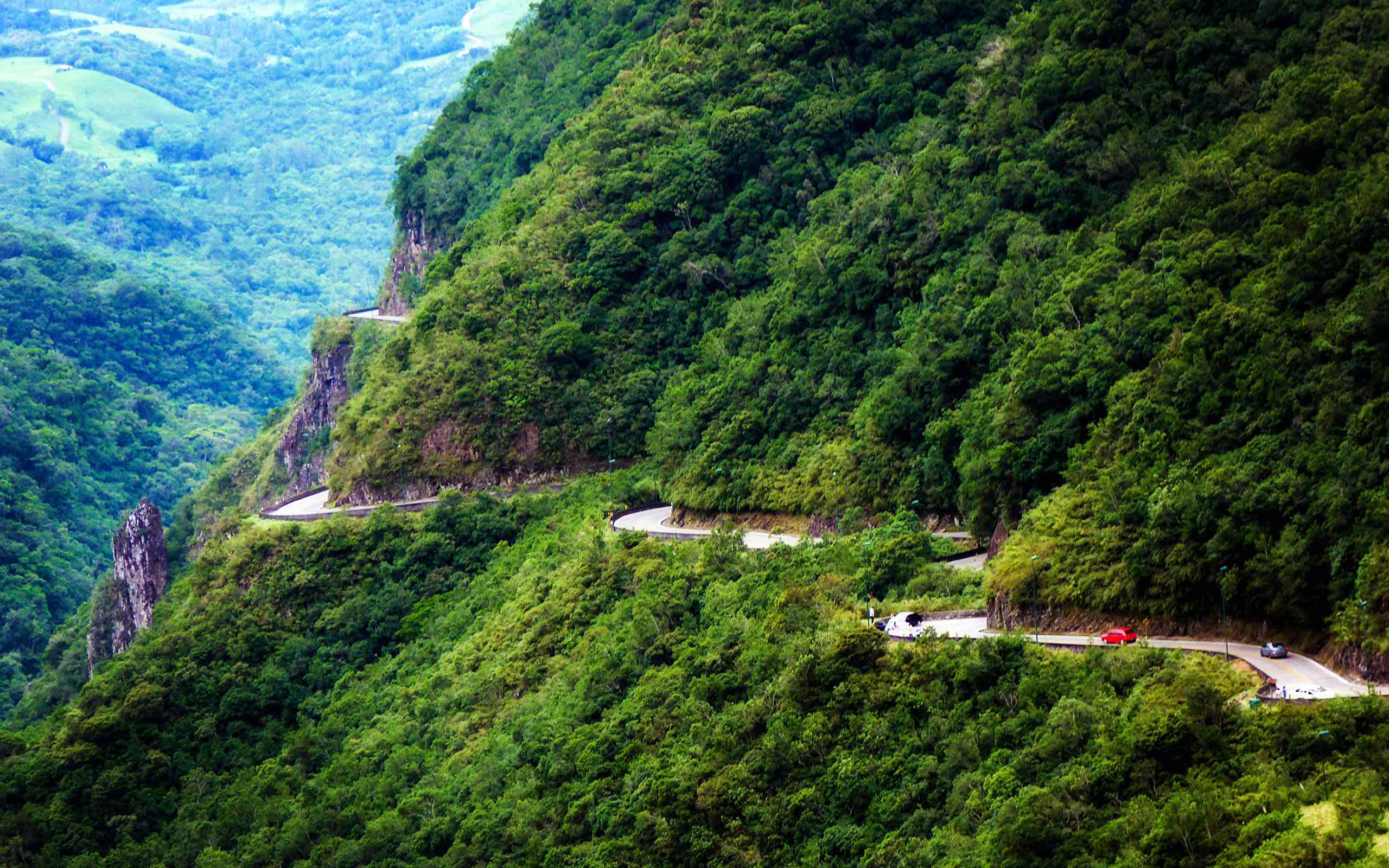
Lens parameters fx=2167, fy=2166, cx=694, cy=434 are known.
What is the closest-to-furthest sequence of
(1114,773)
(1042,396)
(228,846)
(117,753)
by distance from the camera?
(1114,773), (1042,396), (228,846), (117,753)

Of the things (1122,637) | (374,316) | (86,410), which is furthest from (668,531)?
(86,410)

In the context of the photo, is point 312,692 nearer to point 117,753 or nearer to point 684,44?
point 117,753

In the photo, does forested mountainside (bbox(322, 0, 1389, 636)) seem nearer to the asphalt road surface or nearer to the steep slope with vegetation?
the steep slope with vegetation

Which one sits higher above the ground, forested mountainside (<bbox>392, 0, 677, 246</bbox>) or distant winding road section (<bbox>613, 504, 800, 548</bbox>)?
forested mountainside (<bbox>392, 0, 677, 246</bbox>)

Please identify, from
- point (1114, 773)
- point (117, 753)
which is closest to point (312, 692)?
point (117, 753)

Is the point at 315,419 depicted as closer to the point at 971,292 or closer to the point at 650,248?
the point at 650,248

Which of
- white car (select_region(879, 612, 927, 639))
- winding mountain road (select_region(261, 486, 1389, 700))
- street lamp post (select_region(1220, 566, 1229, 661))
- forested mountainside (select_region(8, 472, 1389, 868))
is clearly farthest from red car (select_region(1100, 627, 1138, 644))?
white car (select_region(879, 612, 927, 639))
